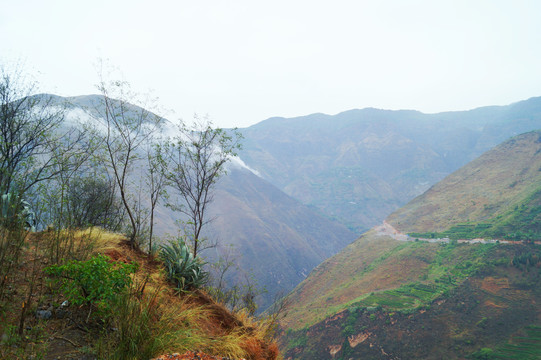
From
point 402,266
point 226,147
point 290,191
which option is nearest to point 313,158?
point 290,191

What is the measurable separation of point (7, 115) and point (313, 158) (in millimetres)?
179691

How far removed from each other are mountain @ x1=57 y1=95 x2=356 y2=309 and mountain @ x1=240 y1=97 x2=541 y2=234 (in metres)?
27.8

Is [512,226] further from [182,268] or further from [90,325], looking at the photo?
[90,325]

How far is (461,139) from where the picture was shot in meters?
171

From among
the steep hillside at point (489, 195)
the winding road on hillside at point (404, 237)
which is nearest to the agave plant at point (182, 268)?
the winding road on hillside at point (404, 237)

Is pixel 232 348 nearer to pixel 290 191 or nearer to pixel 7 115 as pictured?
pixel 7 115

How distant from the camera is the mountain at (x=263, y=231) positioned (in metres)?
63.2

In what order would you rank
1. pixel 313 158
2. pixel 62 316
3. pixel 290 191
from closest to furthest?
pixel 62 316 → pixel 290 191 → pixel 313 158

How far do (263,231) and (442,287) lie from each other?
54463 mm

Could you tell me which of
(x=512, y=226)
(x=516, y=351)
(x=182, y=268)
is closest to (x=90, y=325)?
(x=182, y=268)

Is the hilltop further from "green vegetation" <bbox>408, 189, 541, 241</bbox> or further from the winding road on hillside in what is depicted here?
"green vegetation" <bbox>408, 189, 541, 241</bbox>

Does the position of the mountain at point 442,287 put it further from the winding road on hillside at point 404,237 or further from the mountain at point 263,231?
the mountain at point 263,231

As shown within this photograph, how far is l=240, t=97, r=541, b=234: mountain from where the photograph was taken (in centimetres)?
14088

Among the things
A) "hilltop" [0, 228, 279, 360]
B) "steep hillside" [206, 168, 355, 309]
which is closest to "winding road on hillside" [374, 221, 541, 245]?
"steep hillside" [206, 168, 355, 309]
